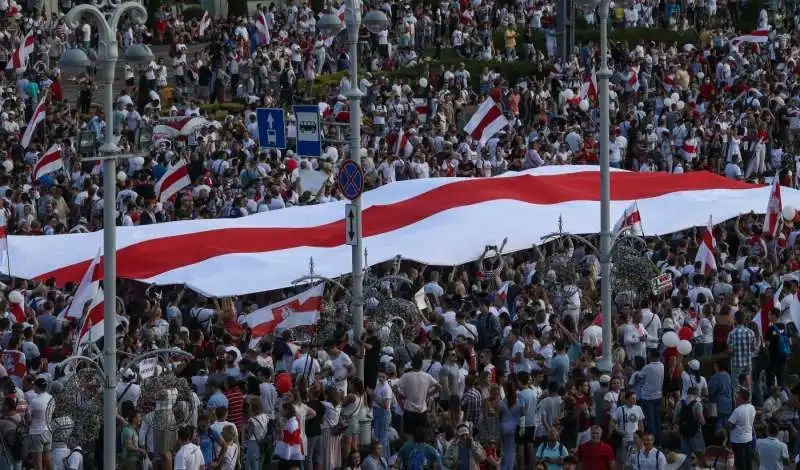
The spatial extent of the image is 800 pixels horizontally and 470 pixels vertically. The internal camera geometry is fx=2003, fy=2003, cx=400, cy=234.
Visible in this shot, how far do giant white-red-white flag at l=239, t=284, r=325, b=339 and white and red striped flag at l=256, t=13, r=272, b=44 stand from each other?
829 inches

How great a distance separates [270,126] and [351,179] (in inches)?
309

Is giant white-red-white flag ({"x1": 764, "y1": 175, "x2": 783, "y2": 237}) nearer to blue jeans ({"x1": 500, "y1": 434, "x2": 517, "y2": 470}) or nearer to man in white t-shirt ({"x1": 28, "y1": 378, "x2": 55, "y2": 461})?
blue jeans ({"x1": 500, "y1": 434, "x2": 517, "y2": 470})

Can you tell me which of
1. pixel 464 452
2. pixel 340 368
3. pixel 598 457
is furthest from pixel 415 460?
pixel 340 368

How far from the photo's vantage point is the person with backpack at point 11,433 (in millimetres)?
19719

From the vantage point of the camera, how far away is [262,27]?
43406 millimetres

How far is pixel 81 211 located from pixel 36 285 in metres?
4.71

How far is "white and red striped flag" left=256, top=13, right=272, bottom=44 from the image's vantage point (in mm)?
43375

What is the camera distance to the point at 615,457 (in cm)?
2011

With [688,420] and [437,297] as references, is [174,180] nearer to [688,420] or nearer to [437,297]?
[437,297]

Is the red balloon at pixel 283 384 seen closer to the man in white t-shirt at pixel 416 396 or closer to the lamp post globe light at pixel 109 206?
the man in white t-shirt at pixel 416 396

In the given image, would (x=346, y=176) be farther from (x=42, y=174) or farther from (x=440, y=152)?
(x=440, y=152)

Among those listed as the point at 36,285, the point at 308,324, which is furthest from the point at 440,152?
the point at 308,324

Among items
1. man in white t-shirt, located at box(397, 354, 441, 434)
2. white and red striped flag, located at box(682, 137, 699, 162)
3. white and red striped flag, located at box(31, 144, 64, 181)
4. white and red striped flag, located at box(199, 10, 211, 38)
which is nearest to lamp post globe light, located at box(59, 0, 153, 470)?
man in white t-shirt, located at box(397, 354, 441, 434)

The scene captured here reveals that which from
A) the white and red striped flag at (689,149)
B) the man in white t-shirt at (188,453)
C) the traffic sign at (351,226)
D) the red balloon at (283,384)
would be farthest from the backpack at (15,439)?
the white and red striped flag at (689,149)
